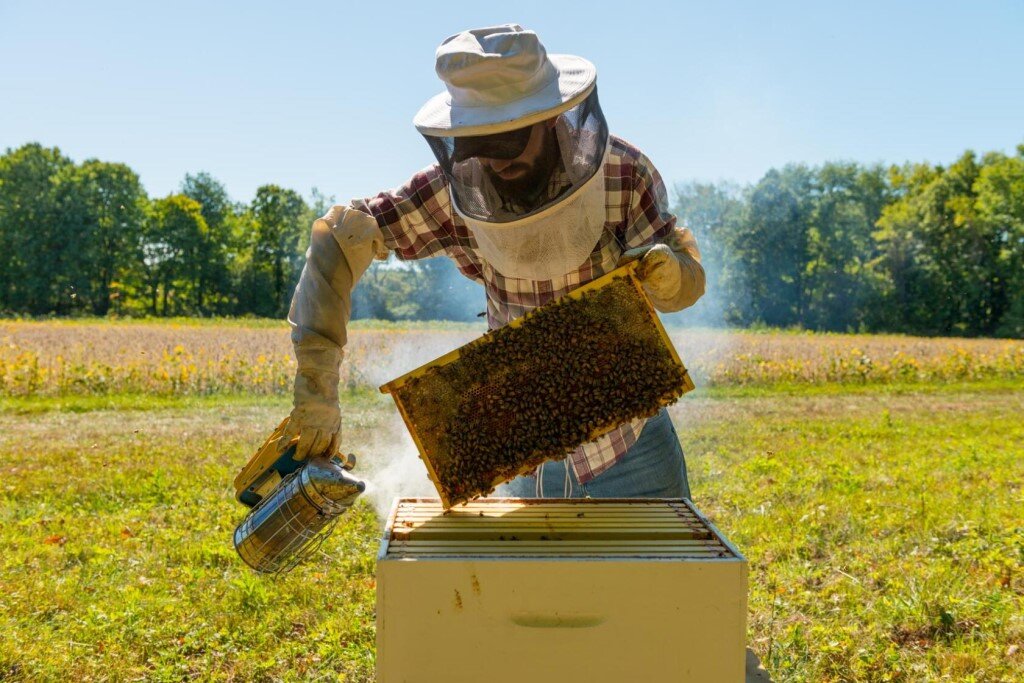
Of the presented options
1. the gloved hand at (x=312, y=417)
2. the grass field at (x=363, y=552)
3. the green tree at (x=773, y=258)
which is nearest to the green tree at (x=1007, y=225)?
the green tree at (x=773, y=258)

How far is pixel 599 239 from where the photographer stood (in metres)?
2.68

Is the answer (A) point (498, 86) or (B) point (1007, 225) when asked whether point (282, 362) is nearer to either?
(A) point (498, 86)

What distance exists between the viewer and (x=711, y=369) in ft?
44.9

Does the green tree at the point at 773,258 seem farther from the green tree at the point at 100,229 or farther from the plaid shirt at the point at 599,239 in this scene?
the plaid shirt at the point at 599,239

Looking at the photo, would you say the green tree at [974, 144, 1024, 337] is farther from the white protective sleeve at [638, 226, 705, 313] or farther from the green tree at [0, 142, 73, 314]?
the green tree at [0, 142, 73, 314]

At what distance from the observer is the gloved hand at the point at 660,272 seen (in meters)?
2.23

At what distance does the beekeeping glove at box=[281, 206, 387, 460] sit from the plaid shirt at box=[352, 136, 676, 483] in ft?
0.48

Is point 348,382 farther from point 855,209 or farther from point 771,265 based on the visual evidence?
point 855,209

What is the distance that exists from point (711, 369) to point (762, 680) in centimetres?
1078

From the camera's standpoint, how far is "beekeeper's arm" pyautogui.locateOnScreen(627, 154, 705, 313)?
2273 millimetres

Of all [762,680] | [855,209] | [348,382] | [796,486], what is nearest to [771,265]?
[855,209]

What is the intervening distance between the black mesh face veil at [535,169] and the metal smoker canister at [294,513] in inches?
35.6

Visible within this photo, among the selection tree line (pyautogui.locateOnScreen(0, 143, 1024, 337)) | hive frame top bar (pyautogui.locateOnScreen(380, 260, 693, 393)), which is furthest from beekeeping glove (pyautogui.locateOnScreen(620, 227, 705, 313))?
tree line (pyautogui.locateOnScreen(0, 143, 1024, 337))

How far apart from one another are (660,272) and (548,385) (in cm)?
46
